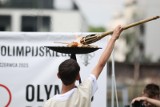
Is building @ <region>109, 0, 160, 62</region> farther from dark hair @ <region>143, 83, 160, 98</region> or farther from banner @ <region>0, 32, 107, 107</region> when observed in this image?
dark hair @ <region>143, 83, 160, 98</region>

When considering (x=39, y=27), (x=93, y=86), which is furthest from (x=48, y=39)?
(x=39, y=27)

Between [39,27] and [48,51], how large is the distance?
43848mm

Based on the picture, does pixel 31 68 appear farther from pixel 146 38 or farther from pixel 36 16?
pixel 146 38

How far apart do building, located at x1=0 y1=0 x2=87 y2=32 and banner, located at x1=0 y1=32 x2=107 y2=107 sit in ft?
141

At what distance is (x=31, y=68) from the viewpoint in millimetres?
6785

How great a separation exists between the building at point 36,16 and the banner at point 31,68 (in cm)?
4306

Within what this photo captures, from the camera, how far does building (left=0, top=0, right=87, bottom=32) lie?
5122 centimetres

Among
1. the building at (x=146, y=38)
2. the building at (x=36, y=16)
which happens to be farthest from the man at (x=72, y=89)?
the building at (x=146, y=38)

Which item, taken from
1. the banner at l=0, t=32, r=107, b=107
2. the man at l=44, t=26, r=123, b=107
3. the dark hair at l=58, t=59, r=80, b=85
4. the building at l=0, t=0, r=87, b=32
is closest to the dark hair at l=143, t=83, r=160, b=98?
the banner at l=0, t=32, r=107, b=107

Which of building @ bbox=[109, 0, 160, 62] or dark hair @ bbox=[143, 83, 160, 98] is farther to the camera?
building @ bbox=[109, 0, 160, 62]

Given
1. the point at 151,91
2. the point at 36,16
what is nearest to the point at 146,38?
the point at 36,16

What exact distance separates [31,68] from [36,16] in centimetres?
4457

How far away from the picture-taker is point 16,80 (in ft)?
22.2

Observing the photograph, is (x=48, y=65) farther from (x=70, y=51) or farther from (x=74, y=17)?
(x=74, y=17)
